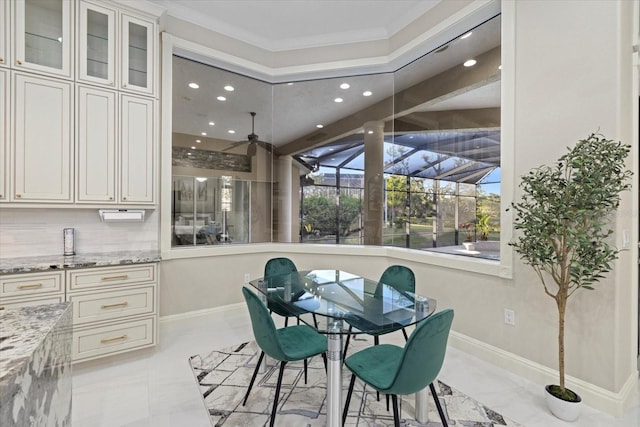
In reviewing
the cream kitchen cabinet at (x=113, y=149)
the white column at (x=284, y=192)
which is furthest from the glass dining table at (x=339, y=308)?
the white column at (x=284, y=192)

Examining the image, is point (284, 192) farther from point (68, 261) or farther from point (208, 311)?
point (68, 261)

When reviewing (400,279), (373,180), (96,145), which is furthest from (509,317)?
(96,145)

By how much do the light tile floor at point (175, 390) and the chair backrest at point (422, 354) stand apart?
1.03m

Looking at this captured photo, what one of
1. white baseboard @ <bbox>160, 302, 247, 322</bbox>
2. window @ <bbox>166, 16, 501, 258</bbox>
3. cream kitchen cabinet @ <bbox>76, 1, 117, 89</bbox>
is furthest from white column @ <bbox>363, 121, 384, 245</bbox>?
cream kitchen cabinet @ <bbox>76, 1, 117, 89</bbox>

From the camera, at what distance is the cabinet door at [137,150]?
295cm

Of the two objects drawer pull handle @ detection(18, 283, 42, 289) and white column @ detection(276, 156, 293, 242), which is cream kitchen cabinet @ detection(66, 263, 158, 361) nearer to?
drawer pull handle @ detection(18, 283, 42, 289)

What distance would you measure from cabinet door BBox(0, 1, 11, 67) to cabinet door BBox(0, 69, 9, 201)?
3.7 inches

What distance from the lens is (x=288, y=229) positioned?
14.6ft

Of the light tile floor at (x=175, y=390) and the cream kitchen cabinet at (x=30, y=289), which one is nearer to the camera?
the light tile floor at (x=175, y=390)

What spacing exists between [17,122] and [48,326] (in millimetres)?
2355

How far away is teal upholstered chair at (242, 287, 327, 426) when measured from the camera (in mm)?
1788

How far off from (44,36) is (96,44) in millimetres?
362

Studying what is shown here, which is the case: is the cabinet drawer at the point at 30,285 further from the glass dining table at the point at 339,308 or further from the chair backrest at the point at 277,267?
the chair backrest at the point at 277,267

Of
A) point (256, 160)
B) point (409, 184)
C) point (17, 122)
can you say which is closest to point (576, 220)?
point (409, 184)
